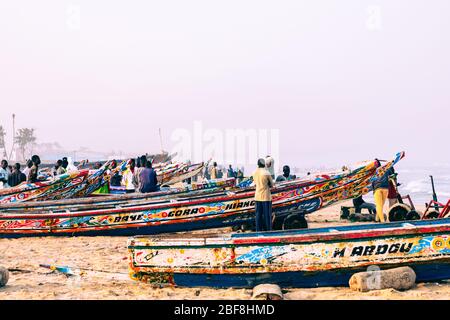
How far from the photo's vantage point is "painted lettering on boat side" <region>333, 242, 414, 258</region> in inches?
268

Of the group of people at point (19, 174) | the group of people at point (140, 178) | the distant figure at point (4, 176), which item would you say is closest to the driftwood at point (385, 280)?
the group of people at point (140, 178)

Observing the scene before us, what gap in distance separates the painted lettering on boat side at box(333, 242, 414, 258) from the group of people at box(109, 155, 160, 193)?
8.51 m

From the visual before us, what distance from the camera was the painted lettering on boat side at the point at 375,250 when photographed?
268 inches

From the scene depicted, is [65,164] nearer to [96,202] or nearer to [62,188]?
[62,188]

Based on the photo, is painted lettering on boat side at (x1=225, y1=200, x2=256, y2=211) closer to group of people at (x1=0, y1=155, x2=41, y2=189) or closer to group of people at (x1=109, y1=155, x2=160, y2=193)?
group of people at (x1=109, y1=155, x2=160, y2=193)

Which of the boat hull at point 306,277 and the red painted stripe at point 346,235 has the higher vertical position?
the red painted stripe at point 346,235

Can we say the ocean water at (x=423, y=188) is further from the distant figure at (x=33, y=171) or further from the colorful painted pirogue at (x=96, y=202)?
the distant figure at (x=33, y=171)

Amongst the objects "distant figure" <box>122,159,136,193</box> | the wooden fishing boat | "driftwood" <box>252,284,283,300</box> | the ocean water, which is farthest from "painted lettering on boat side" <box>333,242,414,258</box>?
the ocean water

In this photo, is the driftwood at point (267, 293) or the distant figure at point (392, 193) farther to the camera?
the distant figure at point (392, 193)

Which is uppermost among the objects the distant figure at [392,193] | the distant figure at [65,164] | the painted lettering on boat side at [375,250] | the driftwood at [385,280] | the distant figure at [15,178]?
the distant figure at [65,164]

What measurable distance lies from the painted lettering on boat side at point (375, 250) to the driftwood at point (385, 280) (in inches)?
10.7

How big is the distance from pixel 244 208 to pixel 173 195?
346cm

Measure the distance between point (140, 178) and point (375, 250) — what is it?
9.71 m
